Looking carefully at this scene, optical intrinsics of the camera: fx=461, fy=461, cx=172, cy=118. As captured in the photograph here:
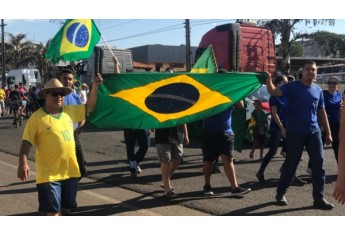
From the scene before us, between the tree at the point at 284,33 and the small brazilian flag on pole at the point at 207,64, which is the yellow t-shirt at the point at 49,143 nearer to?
the small brazilian flag on pole at the point at 207,64

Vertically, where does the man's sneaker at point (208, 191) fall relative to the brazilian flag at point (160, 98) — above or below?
below

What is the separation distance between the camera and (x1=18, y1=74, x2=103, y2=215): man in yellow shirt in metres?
4.39

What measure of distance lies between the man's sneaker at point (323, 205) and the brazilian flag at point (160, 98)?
5.57ft

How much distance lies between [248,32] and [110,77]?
42.1 feet

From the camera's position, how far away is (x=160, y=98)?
632 centimetres

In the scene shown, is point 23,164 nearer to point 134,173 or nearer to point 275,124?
point 134,173

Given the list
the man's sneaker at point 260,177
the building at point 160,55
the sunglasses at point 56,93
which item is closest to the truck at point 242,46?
the man's sneaker at point 260,177

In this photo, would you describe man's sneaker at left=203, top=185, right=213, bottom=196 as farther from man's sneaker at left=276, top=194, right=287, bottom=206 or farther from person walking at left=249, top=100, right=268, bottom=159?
person walking at left=249, top=100, right=268, bottom=159

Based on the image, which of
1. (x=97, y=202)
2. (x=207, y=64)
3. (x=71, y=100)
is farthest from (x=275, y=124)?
(x=71, y=100)

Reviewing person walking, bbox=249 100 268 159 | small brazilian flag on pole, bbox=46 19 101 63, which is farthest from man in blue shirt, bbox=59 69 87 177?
person walking, bbox=249 100 268 159

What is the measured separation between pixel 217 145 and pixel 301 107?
1.32m

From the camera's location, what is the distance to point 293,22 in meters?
26.4

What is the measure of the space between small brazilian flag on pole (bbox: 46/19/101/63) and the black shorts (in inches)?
93.2

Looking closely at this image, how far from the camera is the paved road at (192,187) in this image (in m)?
5.84
